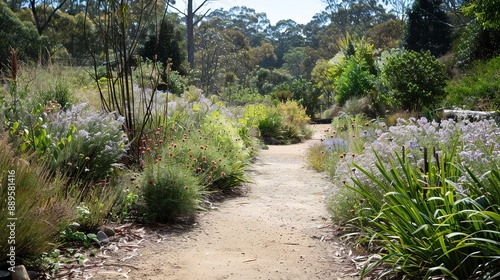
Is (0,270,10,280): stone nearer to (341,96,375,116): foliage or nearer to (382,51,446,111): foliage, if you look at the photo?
(382,51,446,111): foliage

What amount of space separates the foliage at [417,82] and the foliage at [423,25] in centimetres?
1113

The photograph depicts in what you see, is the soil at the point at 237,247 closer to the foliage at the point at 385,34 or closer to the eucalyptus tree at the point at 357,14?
the foliage at the point at 385,34

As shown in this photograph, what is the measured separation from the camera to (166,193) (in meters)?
5.28

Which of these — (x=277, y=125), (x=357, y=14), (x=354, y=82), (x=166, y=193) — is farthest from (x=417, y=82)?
(x=357, y=14)

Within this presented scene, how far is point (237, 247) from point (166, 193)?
41.4 inches

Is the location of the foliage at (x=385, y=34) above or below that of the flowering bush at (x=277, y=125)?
above

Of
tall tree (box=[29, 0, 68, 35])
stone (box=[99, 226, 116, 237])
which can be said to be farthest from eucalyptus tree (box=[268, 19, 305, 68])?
stone (box=[99, 226, 116, 237])

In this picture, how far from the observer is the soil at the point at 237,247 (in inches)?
154

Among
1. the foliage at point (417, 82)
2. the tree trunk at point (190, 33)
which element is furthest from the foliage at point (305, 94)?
the foliage at point (417, 82)

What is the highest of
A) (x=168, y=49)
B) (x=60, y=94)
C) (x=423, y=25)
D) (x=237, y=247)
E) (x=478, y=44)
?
(x=423, y=25)

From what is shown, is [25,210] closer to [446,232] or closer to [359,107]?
[446,232]

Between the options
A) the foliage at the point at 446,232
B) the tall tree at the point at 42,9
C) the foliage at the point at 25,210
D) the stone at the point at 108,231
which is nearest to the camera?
the foliage at the point at 446,232

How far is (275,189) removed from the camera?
297 inches

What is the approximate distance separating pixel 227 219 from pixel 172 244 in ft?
3.58
